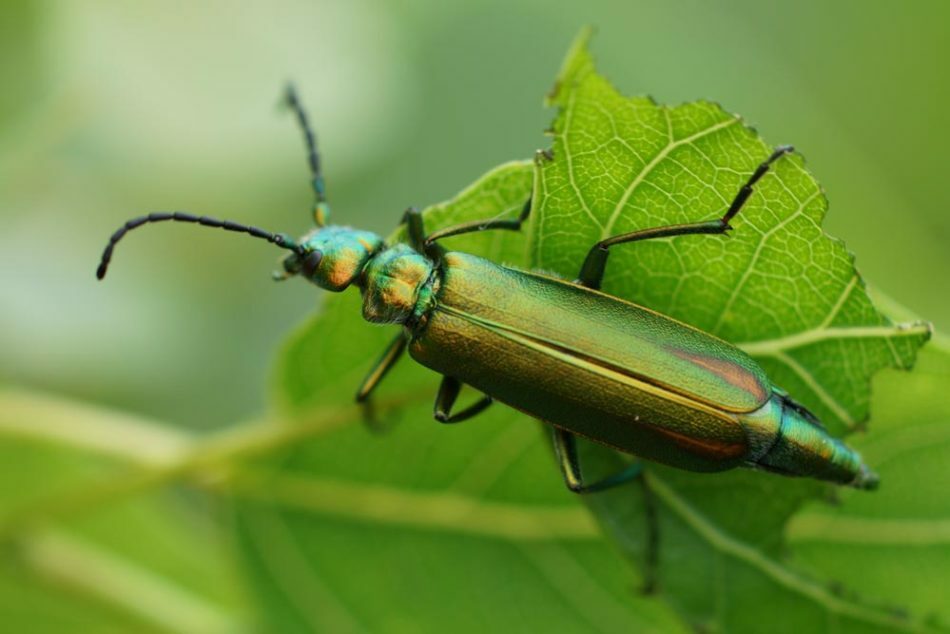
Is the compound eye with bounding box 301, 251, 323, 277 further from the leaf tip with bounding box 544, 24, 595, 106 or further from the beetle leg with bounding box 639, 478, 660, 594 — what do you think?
the beetle leg with bounding box 639, 478, 660, 594

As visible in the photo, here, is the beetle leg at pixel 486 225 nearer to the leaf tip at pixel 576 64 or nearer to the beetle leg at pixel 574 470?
the leaf tip at pixel 576 64

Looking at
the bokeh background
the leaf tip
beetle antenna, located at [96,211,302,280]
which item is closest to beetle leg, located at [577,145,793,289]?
the leaf tip

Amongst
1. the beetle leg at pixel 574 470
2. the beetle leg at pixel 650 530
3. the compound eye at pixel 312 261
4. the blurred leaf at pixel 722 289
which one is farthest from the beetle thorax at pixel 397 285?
the beetle leg at pixel 650 530

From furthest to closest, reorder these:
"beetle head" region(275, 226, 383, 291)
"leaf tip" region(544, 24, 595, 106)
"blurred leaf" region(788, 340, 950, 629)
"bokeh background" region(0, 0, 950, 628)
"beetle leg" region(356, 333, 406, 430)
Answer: "bokeh background" region(0, 0, 950, 628) → "beetle head" region(275, 226, 383, 291) → "beetle leg" region(356, 333, 406, 430) → "blurred leaf" region(788, 340, 950, 629) → "leaf tip" region(544, 24, 595, 106)

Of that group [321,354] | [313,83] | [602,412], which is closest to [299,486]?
[321,354]

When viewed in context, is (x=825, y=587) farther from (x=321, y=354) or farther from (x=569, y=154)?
(x=321, y=354)

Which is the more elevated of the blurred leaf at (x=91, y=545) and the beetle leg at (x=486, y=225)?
the beetle leg at (x=486, y=225)
